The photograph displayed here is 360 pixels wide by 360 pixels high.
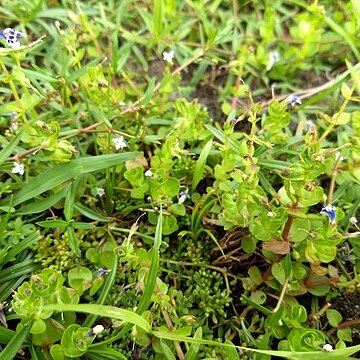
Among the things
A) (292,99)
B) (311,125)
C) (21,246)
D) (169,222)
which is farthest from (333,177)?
(21,246)

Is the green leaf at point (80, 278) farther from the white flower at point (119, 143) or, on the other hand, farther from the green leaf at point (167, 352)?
the white flower at point (119, 143)

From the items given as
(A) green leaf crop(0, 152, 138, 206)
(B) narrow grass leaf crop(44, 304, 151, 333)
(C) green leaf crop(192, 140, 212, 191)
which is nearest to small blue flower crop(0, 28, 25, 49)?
(A) green leaf crop(0, 152, 138, 206)

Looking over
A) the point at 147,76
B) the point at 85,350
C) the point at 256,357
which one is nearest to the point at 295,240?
the point at 256,357

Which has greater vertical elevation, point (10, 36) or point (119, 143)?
point (10, 36)

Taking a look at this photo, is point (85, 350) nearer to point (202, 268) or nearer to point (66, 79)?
point (202, 268)

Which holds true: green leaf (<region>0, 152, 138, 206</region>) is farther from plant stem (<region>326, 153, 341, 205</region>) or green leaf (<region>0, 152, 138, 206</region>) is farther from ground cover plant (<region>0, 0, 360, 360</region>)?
plant stem (<region>326, 153, 341, 205</region>)

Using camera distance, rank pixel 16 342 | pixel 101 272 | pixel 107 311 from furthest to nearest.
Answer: pixel 101 272
pixel 16 342
pixel 107 311

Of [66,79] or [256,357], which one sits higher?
[66,79]

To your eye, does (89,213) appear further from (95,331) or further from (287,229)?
(287,229)
